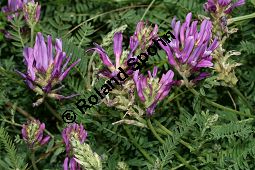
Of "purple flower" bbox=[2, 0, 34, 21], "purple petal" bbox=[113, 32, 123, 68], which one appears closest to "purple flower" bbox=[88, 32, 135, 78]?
"purple petal" bbox=[113, 32, 123, 68]

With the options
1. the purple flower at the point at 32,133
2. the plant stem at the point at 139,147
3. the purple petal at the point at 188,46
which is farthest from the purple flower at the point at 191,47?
the purple flower at the point at 32,133

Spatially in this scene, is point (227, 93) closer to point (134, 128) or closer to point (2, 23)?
point (134, 128)

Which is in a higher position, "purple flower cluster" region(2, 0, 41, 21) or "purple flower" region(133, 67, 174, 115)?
"purple flower cluster" region(2, 0, 41, 21)

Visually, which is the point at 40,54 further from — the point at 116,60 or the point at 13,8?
the point at 13,8

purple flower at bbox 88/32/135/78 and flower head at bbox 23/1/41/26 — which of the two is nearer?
purple flower at bbox 88/32/135/78

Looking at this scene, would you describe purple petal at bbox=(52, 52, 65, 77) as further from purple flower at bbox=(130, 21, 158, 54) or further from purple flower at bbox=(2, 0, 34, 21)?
purple flower at bbox=(2, 0, 34, 21)

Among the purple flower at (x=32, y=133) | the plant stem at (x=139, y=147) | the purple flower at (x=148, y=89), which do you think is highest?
the purple flower at (x=148, y=89)

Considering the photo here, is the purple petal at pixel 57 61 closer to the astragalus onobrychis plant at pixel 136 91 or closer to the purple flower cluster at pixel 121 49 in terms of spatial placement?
the astragalus onobrychis plant at pixel 136 91

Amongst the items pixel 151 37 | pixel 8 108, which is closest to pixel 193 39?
pixel 151 37
